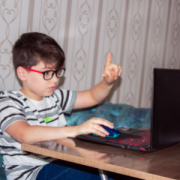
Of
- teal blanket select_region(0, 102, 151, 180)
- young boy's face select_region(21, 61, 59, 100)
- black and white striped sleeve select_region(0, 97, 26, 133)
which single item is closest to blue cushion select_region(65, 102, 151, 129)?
teal blanket select_region(0, 102, 151, 180)

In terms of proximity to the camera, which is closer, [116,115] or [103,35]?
[116,115]

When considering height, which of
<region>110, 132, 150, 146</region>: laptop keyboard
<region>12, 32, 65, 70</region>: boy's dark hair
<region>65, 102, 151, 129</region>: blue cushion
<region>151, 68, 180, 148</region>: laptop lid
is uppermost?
<region>12, 32, 65, 70</region>: boy's dark hair

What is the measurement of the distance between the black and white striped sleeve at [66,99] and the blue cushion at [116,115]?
12 cm

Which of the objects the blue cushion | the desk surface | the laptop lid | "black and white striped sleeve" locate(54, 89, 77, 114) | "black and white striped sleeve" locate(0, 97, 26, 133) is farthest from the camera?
the blue cushion

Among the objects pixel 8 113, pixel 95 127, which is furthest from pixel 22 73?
pixel 95 127

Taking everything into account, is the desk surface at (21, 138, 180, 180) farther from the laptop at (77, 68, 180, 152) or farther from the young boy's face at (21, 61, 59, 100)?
the young boy's face at (21, 61, 59, 100)

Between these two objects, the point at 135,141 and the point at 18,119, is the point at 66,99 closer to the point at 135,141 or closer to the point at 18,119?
the point at 18,119

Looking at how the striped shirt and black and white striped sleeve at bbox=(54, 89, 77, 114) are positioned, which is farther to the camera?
→ black and white striped sleeve at bbox=(54, 89, 77, 114)

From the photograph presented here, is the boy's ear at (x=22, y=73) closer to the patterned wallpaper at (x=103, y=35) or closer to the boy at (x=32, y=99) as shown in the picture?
the boy at (x=32, y=99)

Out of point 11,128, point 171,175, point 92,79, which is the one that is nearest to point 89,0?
point 92,79

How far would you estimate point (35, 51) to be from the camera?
5.10 feet

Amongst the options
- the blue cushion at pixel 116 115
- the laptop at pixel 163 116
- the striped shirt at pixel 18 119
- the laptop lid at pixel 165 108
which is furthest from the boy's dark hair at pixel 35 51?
the laptop lid at pixel 165 108

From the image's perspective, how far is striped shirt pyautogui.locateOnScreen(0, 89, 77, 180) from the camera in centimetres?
135

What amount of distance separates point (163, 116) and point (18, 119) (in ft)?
2.14
